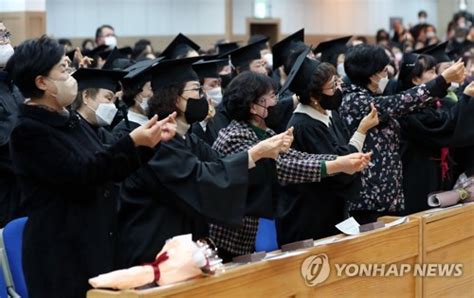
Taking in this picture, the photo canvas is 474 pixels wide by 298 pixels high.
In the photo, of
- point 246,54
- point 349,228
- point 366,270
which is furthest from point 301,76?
point 246,54

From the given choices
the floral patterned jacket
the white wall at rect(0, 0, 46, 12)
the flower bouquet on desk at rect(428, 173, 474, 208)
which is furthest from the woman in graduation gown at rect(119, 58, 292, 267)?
the white wall at rect(0, 0, 46, 12)

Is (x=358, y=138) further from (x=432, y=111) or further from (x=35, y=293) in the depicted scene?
(x=35, y=293)

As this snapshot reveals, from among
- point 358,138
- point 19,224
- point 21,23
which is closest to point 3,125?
point 19,224

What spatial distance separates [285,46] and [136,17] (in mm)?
9951

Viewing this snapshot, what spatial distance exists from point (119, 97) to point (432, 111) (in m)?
2.19

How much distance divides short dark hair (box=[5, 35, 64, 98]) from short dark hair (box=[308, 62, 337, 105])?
5.60 feet

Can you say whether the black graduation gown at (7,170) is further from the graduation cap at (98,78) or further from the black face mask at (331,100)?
the black face mask at (331,100)

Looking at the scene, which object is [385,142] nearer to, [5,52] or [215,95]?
[215,95]

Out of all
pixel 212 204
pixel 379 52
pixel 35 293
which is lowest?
pixel 35 293

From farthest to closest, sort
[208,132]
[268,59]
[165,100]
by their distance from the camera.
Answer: [268,59], [208,132], [165,100]

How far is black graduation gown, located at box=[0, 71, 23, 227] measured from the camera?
18.4 feet

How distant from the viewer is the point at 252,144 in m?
4.92

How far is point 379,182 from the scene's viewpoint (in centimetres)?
591

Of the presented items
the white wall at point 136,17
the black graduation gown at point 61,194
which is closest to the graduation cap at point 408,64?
the black graduation gown at point 61,194
